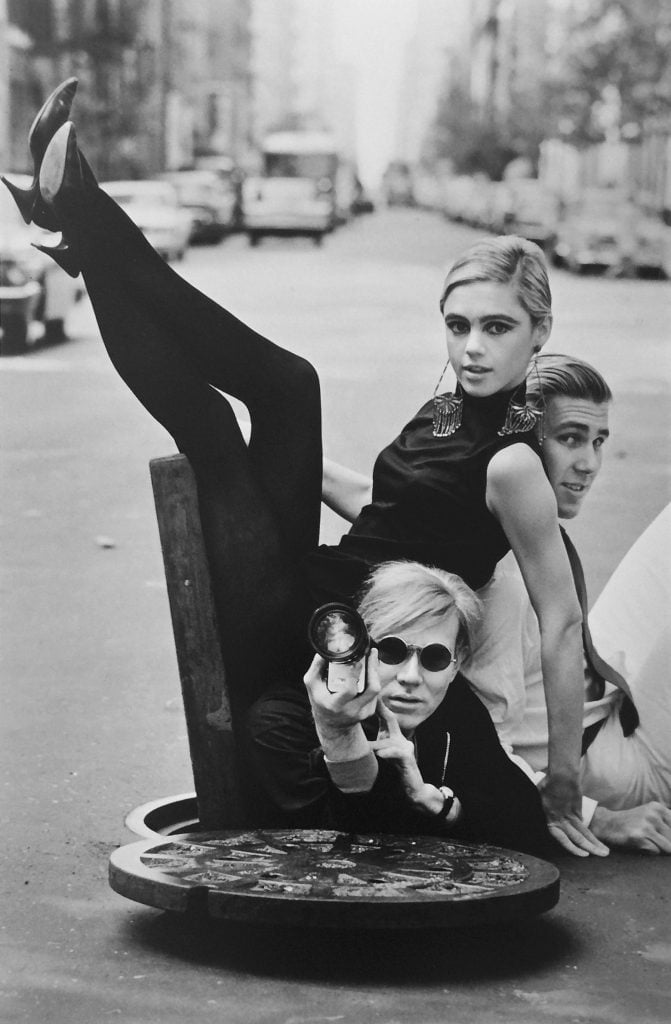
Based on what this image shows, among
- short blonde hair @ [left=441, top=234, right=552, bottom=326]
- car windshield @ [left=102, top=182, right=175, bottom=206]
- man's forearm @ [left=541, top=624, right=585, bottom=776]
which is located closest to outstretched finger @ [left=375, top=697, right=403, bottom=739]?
man's forearm @ [left=541, top=624, right=585, bottom=776]

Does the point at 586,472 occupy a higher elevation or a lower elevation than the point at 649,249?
higher

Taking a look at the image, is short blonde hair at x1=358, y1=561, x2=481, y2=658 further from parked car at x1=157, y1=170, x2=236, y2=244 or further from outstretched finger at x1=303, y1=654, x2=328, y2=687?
parked car at x1=157, y1=170, x2=236, y2=244

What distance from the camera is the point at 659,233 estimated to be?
2675cm

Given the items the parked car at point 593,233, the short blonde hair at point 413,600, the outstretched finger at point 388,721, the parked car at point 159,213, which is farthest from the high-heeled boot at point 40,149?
the parked car at point 593,233

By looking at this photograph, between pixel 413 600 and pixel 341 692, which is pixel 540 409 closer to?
pixel 413 600

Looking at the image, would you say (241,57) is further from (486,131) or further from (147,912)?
(486,131)

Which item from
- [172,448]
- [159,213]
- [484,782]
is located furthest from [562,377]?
[159,213]

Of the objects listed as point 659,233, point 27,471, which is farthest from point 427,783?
point 659,233

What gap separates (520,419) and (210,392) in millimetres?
661

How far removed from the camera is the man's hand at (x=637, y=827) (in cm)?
388

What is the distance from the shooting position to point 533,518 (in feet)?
11.7

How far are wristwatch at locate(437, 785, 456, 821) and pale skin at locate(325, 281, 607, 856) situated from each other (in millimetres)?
313

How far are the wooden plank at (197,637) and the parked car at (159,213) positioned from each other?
36.9 feet

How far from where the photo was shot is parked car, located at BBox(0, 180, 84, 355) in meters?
9.62
